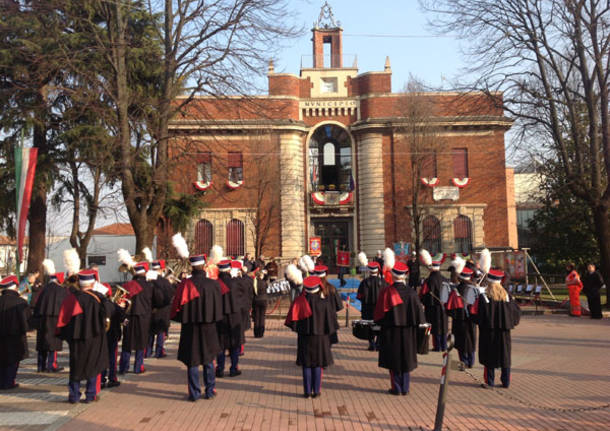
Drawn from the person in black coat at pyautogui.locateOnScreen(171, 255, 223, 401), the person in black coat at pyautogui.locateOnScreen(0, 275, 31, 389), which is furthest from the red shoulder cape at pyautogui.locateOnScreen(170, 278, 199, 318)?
the person in black coat at pyautogui.locateOnScreen(0, 275, 31, 389)

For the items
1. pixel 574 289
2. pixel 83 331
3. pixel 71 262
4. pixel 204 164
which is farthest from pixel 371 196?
pixel 83 331

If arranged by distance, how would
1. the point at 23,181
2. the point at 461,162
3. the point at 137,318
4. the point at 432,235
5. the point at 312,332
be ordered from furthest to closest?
the point at 461,162 → the point at 432,235 → the point at 23,181 → the point at 137,318 → the point at 312,332

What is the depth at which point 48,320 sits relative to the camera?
9.77 m

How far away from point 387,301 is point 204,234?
2879 cm

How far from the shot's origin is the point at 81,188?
23625 millimetres

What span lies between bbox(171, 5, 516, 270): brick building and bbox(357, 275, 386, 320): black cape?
22231 mm

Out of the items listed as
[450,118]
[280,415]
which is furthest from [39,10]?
[450,118]

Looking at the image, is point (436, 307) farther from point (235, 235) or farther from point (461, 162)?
point (461, 162)

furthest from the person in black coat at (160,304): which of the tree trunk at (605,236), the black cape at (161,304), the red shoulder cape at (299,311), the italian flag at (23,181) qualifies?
the tree trunk at (605,236)

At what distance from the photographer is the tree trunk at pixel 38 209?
67.6 feet

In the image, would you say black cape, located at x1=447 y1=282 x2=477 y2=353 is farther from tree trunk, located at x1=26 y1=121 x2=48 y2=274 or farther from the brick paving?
tree trunk, located at x1=26 y1=121 x2=48 y2=274

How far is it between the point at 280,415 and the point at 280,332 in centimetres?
803

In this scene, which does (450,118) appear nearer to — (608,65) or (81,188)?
(608,65)

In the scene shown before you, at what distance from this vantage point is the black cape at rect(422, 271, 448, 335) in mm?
11258
